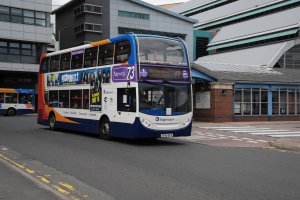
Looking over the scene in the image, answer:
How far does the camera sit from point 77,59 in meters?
17.9

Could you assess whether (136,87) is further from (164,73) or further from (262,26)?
(262,26)

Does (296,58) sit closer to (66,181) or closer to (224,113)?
(224,113)

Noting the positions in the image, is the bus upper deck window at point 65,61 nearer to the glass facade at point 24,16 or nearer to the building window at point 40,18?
the glass facade at point 24,16

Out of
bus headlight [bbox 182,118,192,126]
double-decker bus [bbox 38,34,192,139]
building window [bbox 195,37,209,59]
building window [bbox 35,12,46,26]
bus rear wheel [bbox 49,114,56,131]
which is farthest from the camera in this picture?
building window [bbox 195,37,209,59]

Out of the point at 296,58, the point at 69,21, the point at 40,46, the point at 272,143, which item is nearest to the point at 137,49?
the point at 272,143

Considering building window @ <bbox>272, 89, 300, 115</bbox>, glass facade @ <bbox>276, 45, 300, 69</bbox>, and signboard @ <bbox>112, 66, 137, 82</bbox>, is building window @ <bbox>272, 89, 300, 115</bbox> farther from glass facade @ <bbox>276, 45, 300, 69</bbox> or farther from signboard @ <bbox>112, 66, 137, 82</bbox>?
signboard @ <bbox>112, 66, 137, 82</bbox>

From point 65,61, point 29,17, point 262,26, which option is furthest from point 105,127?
point 262,26

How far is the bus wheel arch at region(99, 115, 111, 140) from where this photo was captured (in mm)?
15672

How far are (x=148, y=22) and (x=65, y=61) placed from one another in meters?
48.6

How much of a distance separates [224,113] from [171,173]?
20917 mm

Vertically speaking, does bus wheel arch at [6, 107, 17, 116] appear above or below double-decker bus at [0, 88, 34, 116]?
below

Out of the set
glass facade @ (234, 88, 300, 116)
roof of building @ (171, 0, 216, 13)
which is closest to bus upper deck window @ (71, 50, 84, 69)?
glass facade @ (234, 88, 300, 116)

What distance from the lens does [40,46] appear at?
51.0 meters

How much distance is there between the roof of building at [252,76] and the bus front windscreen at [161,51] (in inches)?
531
